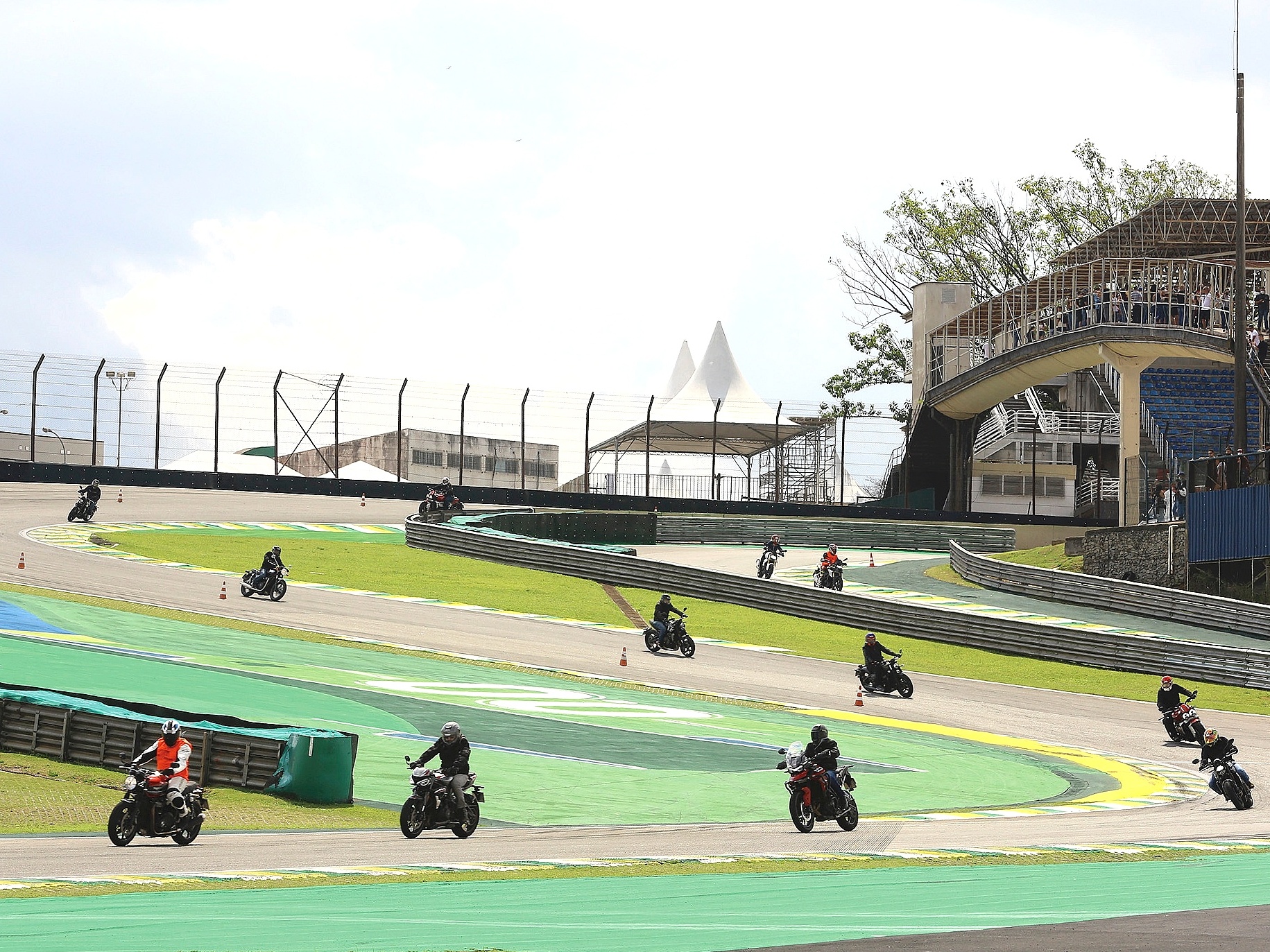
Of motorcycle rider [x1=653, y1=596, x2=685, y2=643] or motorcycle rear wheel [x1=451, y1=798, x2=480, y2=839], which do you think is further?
motorcycle rider [x1=653, y1=596, x2=685, y2=643]

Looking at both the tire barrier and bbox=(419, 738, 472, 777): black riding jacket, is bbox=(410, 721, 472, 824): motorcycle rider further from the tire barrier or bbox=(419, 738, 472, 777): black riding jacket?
the tire barrier

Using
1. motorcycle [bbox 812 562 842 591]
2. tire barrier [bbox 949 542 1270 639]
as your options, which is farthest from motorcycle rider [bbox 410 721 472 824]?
motorcycle [bbox 812 562 842 591]

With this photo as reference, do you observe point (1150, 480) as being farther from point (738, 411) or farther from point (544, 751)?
point (544, 751)

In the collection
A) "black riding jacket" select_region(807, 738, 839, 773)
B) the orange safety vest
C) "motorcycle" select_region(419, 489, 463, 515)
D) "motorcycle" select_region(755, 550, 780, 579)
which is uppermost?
"motorcycle" select_region(419, 489, 463, 515)

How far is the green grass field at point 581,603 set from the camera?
100 ft

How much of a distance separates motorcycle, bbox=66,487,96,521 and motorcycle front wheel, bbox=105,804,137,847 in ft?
118

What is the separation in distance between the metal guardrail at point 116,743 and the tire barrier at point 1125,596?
2412cm

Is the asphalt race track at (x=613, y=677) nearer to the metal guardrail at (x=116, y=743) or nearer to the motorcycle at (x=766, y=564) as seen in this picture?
the metal guardrail at (x=116, y=743)

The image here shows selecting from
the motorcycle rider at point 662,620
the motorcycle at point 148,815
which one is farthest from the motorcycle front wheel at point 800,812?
the motorcycle rider at point 662,620

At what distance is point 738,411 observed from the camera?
68.2 m

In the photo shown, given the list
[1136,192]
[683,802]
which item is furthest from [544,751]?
[1136,192]

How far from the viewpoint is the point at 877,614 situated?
36281 millimetres

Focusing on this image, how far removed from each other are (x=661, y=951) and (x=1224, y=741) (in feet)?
38.8

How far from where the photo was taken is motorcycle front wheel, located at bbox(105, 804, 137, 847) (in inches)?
516
